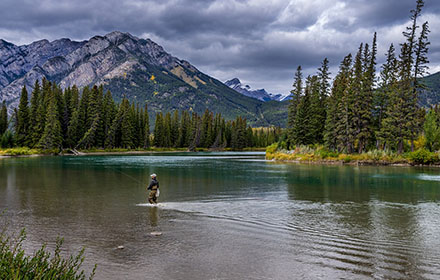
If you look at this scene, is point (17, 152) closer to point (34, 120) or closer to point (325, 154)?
point (34, 120)

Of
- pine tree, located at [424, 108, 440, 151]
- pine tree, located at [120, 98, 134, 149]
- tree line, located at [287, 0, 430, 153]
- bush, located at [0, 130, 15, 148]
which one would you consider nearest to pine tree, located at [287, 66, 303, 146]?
tree line, located at [287, 0, 430, 153]

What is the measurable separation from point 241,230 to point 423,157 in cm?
4919

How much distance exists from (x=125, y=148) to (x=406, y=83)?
91260 mm

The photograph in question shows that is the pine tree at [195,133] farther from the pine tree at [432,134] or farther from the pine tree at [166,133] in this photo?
the pine tree at [432,134]

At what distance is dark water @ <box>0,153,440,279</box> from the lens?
33.2 feet

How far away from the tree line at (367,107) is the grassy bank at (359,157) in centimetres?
247

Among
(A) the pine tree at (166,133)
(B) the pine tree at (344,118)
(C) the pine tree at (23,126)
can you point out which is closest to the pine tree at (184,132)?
(A) the pine tree at (166,133)

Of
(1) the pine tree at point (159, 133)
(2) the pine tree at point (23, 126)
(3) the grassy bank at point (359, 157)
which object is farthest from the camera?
(1) the pine tree at point (159, 133)

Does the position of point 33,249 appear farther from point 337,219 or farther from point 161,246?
point 337,219

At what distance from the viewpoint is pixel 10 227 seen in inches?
580

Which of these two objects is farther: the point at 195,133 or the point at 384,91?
the point at 195,133

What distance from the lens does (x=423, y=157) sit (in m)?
54.0

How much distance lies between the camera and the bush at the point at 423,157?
177ft

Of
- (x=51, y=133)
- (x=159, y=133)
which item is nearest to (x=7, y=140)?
(x=51, y=133)
